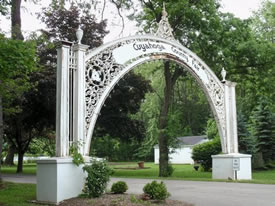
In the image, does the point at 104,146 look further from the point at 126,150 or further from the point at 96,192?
the point at 96,192

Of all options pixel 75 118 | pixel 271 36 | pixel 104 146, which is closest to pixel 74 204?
pixel 75 118

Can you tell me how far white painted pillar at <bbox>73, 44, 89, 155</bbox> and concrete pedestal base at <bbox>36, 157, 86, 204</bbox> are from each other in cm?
72

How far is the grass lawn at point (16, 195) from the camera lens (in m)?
8.70

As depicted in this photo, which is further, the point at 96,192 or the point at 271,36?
the point at 271,36

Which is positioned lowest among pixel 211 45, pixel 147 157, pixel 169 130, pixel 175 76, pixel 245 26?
pixel 147 157

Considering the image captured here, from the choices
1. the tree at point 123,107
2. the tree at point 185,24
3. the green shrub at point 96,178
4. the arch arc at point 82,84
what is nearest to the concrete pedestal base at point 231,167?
the tree at point 185,24

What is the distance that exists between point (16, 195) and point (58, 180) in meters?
2.24

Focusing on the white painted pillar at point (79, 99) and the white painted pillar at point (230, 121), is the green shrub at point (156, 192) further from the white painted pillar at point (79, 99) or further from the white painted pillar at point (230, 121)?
the white painted pillar at point (230, 121)

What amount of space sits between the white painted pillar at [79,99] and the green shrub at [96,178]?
0.70m

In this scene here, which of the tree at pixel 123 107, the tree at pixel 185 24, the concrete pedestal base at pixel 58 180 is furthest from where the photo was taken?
the tree at pixel 123 107

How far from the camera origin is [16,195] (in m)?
10.1

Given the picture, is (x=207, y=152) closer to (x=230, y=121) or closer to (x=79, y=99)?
(x=230, y=121)

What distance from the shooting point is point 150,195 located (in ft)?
27.4

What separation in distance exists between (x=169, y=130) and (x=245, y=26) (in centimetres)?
623
